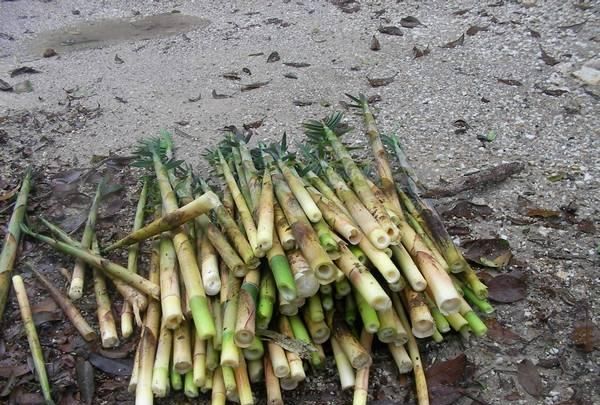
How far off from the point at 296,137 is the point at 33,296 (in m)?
2.26

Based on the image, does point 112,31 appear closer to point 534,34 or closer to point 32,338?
point 534,34

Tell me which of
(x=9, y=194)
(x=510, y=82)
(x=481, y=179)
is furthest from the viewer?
(x=510, y=82)

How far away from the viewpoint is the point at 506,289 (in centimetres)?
311

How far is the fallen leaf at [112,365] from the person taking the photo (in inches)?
111

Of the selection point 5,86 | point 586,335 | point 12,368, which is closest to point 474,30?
point 586,335

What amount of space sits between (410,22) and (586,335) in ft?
14.5

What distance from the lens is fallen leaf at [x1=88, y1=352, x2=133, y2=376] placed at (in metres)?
2.81

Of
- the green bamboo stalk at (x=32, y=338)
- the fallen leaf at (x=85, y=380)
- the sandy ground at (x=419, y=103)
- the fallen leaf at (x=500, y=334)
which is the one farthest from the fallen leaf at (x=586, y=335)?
the green bamboo stalk at (x=32, y=338)

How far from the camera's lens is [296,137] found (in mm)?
4672

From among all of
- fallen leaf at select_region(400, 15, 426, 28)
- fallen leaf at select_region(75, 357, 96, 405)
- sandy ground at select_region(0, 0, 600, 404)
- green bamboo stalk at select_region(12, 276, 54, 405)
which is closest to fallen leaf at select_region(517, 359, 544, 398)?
sandy ground at select_region(0, 0, 600, 404)

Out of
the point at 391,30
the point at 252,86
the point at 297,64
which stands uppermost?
the point at 391,30

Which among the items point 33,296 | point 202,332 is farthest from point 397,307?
point 33,296

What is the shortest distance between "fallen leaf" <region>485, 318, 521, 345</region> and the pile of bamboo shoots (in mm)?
124

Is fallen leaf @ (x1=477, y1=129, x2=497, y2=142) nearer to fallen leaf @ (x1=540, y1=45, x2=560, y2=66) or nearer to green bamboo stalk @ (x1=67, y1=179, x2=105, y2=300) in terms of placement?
fallen leaf @ (x1=540, y1=45, x2=560, y2=66)
